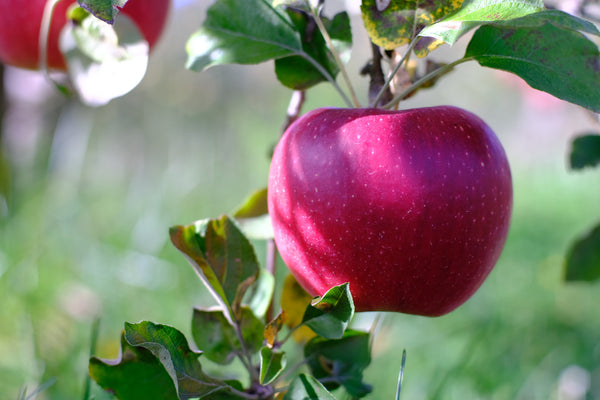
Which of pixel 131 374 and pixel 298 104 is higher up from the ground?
pixel 298 104

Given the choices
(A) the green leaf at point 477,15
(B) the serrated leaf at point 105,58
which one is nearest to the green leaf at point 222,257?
(B) the serrated leaf at point 105,58

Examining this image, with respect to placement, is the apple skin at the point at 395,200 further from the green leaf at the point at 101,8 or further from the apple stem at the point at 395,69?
the green leaf at the point at 101,8

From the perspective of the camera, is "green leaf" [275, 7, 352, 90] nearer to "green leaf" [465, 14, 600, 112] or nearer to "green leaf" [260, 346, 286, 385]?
"green leaf" [465, 14, 600, 112]

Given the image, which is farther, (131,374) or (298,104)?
(298,104)

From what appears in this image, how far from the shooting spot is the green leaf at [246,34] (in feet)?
1.81

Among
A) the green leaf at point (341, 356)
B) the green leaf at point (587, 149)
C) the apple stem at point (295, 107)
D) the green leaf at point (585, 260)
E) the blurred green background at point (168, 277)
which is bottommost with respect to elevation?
the blurred green background at point (168, 277)

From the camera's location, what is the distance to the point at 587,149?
0.83 metres

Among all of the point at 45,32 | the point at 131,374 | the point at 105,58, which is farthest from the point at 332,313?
the point at 45,32

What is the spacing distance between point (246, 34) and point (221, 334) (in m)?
0.29

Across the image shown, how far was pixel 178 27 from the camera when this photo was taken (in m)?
6.06

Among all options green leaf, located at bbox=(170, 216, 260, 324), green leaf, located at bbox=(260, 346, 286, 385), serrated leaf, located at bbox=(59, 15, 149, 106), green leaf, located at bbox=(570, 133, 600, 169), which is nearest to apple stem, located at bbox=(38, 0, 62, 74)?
serrated leaf, located at bbox=(59, 15, 149, 106)

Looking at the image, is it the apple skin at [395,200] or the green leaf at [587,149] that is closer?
the apple skin at [395,200]

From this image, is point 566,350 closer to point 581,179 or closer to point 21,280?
point 21,280

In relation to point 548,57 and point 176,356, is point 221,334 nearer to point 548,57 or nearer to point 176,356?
point 176,356
